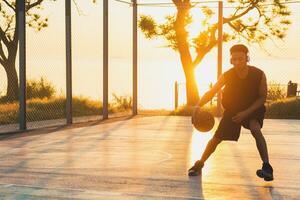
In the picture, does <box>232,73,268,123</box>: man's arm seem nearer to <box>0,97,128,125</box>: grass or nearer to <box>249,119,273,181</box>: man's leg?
<box>249,119,273,181</box>: man's leg

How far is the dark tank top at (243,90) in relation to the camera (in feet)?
23.8

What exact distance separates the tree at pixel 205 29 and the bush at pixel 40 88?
365 cm

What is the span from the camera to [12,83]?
21.0 metres

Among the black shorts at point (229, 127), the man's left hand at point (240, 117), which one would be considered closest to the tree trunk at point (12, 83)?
the black shorts at point (229, 127)

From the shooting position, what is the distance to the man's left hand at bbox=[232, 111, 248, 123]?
7.18 metres

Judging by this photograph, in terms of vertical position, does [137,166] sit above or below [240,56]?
below

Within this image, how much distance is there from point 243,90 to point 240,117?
31 cm

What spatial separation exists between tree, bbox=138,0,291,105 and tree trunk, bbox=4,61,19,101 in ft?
14.4

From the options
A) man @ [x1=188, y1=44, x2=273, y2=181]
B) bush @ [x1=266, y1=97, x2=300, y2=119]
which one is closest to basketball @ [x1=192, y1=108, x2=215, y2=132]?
man @ [x1=188, y1=44, x2=273, y2=181]

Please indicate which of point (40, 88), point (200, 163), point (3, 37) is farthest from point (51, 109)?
point (200, 163)

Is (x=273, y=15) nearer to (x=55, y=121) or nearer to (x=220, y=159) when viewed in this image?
(x=55, y=121)

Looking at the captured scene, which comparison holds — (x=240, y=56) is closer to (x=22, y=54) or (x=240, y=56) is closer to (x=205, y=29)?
(x=22, y=54)

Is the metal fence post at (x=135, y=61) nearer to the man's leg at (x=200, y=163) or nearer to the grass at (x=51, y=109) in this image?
the grass at (x=51, y=109)

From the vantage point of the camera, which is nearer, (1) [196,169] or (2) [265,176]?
(2) [265,176]
